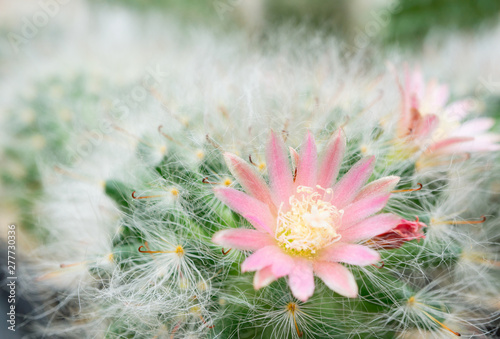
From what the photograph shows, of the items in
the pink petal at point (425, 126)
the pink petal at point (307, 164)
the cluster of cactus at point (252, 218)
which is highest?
the pink petal at point (425, 126)

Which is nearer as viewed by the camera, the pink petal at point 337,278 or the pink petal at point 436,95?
the pink petal at point 337,278

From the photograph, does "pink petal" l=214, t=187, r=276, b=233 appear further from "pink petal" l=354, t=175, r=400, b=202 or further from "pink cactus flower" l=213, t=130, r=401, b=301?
"pink petal" l=354, t=175, r=400, b=202

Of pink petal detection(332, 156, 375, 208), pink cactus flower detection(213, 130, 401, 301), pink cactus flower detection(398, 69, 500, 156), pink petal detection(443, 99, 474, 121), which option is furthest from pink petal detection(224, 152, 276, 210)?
pink petal detection(443, 99, 474, 121)

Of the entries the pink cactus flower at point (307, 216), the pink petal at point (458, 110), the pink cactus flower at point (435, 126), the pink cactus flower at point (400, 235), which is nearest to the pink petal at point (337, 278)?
the pink cactus flower at point (307, 216)

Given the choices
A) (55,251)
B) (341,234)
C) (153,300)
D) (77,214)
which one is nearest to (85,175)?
(77,214)

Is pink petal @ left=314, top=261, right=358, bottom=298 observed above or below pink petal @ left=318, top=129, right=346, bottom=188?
below

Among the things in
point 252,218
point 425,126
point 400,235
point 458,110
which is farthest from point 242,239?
point 458,110

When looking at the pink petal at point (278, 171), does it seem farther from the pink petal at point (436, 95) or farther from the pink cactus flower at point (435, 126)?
the pink petal at point (436, 95)
